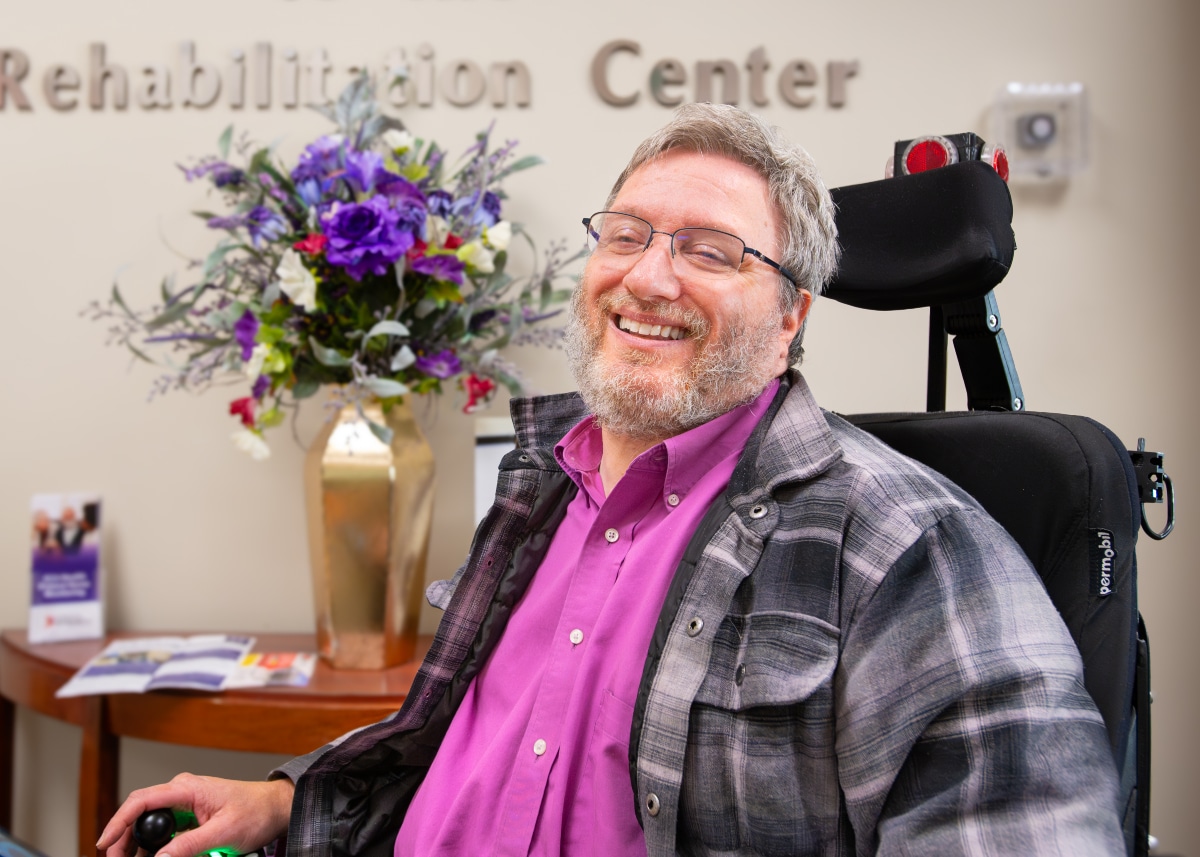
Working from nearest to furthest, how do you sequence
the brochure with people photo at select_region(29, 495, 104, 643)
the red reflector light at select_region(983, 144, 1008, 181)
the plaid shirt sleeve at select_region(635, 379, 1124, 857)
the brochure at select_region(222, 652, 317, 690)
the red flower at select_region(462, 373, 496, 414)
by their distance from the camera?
the plaid shirt sleeve at select_region(635, 379, 1124, 857)
the red reflector light at select_region(983, 144, 1008, 181)
the brochure at select_region(222, 652, 317, 690)
the red flower at select_region(462, 373, 496, 414)
the brochure with people photo at select_region(29, 495, 104, 643)

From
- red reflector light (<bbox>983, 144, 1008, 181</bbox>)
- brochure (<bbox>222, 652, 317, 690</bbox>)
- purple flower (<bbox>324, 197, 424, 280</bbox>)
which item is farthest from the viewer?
brochure (<bbox>222, 652, 317, 690</bbox>)

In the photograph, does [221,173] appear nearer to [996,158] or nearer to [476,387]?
[476,387]

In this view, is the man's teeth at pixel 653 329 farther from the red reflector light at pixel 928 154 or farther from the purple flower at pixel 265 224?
the purple flower at pixel 265 224

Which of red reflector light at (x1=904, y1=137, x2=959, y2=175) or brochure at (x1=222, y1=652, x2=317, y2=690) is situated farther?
brochure at (x1=222, y1=652, x2=317, y2=690)

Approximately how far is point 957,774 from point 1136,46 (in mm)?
1750

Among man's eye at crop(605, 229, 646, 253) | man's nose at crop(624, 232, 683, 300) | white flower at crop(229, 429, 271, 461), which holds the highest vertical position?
man's eye at crop(605, 229, 646, 253)

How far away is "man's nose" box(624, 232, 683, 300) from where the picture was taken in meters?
1.09

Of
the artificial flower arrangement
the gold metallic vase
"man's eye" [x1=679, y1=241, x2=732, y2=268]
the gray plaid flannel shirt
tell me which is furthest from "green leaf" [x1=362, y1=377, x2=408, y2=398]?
the gray plaid flannel shirt

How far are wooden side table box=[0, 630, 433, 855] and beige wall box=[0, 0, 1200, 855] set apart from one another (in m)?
0.29

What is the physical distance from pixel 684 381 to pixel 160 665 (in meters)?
1.23

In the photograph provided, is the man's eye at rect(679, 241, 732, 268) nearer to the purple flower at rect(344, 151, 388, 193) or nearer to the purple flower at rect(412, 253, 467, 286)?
the purple flower at rect(412, 253, 467, 286)

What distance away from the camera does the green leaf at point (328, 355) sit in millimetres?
1552

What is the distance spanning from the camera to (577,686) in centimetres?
97

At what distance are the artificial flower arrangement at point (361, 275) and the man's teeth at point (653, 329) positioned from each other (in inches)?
20.4
